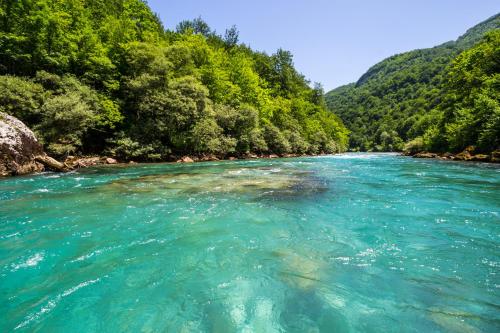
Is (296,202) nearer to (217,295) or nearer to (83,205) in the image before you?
(217,295)

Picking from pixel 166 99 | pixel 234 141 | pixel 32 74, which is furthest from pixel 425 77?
pixel 32 74

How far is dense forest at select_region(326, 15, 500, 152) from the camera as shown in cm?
2972

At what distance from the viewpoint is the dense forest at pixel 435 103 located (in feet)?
97.5

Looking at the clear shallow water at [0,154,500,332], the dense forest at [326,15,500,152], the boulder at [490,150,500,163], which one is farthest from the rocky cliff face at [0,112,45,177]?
the dense forest at [326,15,500,152]

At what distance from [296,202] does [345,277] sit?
487 centimetres

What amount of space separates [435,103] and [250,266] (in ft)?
404

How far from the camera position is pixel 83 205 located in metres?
8.31

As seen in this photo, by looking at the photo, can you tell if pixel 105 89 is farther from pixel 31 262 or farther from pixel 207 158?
pixel 31 262

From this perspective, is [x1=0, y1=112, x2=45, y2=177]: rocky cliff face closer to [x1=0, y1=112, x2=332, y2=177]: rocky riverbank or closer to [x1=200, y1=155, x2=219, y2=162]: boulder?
[x1=0, y1=112, x2=332, y2=177]: rocky riverbank

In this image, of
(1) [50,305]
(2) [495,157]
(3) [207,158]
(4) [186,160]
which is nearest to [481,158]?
(2) [495,157]

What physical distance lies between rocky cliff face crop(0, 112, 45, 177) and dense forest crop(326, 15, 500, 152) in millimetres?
37678

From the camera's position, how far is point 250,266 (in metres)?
4.48

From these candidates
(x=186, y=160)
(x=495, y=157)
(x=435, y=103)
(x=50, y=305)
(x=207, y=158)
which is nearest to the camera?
(x=50, y=305)

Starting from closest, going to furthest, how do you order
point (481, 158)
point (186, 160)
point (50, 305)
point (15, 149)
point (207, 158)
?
point (50, 305) → point (15, 149) → point (481, 158) → point (186, 160) → point (207, 158)
